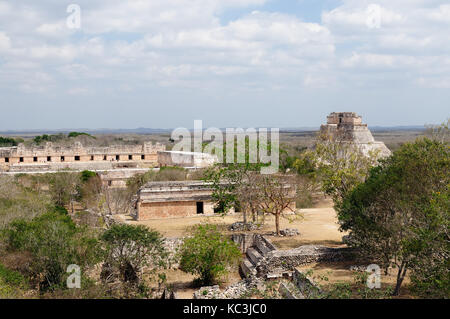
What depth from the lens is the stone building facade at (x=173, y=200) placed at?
16.1 m

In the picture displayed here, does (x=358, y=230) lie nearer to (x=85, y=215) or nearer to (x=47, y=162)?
(x=85, y=215)

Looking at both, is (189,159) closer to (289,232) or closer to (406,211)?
(289,232)

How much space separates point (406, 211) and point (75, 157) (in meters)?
28.8

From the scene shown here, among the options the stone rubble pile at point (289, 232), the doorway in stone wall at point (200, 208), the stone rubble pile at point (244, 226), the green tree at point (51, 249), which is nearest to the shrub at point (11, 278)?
the green tree at point (51, 249)

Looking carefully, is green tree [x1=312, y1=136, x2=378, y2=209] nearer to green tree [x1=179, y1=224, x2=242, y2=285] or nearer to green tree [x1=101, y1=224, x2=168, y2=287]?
green tree [x1=179, y1=224, x2=242, y2=285]

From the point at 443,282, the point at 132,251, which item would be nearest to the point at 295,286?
the point at 443,282

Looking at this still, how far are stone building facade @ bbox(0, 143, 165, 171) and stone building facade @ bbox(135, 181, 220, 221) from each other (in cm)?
1608

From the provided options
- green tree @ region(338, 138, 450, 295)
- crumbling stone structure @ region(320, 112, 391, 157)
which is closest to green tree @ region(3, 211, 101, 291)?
green tree @ region(338, 138, 450, 295)

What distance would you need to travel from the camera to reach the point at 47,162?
106 feet


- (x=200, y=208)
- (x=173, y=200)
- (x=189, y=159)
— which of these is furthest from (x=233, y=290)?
(x=189, y=159)

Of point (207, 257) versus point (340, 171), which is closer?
point (207, 257)

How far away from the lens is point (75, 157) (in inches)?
1319

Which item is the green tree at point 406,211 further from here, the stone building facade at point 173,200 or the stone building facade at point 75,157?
the stone building facade at point 75,157
